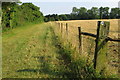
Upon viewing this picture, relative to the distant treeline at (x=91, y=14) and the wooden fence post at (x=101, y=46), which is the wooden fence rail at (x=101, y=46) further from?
the distant treeline at (x=91, y=14)

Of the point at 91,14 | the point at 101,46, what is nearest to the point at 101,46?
the point at 101,46

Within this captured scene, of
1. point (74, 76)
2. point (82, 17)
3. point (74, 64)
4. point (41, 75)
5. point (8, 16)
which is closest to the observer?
point (74, 76)

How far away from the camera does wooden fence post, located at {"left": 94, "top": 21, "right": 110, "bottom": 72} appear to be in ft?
14.0

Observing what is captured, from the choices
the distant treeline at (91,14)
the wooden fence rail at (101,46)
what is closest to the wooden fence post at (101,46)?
the wooden fence rail at (101,46)

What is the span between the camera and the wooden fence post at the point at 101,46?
14.0 feet

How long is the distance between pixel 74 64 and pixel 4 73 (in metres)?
2.61

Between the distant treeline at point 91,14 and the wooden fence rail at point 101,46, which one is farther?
the distant treeline at point 91,14

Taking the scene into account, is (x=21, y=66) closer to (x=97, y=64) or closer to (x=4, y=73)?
(x=4, y=73)

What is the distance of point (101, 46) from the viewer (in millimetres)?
4270

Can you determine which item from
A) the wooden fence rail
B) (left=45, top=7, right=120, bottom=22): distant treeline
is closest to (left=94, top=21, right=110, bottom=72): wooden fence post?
the wooden fence rail

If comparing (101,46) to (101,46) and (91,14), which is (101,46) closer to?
(101,46)

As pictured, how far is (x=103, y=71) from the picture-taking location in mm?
4312

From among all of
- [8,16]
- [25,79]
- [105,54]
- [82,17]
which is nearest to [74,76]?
[105,54]

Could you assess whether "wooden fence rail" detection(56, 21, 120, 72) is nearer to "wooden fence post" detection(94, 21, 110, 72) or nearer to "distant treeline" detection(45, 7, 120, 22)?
"wooden fence post" detection(94, 21, 110, 72)
